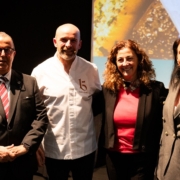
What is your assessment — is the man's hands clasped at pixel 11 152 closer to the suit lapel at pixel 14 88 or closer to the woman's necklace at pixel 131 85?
the suit lapel at pixel 14 88

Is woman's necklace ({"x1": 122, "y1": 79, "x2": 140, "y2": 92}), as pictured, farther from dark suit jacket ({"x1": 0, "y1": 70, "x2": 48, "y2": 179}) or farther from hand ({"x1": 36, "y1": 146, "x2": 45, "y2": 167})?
hand ({"x1": 36, "y1": 146, "x2": 45, "y2": 167})

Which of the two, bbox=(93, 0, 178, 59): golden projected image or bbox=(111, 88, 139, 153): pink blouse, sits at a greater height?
bbox=(93, 0, 178, 59): golden projected image

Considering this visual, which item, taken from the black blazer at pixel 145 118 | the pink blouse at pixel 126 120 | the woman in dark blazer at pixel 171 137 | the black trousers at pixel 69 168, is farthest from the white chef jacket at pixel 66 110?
the woman in dark blazer at pixel 171 137

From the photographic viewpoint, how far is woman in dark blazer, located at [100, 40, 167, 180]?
2.11 metres

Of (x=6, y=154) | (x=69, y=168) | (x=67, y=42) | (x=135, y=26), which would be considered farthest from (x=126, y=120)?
(x=135, y=26)

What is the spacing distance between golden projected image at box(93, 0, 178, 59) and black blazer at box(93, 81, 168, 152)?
4.38 ft

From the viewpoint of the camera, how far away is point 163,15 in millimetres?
3398

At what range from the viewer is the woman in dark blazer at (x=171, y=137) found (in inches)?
74.8

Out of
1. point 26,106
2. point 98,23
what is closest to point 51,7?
point 98,23

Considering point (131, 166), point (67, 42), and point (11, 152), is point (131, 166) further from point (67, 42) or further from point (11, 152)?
point (67, 42)

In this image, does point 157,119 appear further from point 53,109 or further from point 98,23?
point 98,23

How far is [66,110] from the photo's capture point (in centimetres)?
222

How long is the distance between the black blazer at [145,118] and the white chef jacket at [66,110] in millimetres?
153

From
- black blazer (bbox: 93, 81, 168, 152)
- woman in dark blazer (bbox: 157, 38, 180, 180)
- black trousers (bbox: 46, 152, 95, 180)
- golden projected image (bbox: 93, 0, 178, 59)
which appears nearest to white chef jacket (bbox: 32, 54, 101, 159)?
black trousers (bbox: 46, 152, 95, 180)
